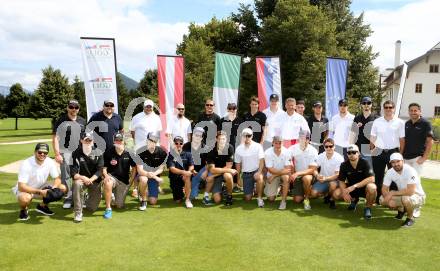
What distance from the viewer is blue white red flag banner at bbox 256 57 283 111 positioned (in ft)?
41.2

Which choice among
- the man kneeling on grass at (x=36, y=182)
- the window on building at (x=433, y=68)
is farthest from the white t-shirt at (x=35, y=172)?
the window on building at (x=433, y=68)

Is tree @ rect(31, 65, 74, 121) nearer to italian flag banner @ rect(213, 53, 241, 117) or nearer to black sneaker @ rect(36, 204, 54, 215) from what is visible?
italian flag banner @ rect(213, 53, 241, 117)

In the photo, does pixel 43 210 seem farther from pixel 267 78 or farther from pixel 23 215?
pixel 267 78

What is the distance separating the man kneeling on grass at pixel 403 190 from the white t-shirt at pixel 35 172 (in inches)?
248

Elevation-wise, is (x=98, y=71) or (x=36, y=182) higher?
(x=98, y=71)

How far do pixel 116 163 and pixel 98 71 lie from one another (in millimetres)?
3575

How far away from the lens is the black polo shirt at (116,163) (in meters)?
8.18

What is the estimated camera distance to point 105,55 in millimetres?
10734

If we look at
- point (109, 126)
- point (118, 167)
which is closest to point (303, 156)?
point (118, 167)

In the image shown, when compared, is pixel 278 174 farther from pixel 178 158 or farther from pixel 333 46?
Answer: pixel 333 46

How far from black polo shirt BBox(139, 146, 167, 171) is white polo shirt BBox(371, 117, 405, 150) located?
467 centimetres

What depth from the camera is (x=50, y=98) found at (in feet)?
139

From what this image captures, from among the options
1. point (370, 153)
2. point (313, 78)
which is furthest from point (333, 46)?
point (370, 153)

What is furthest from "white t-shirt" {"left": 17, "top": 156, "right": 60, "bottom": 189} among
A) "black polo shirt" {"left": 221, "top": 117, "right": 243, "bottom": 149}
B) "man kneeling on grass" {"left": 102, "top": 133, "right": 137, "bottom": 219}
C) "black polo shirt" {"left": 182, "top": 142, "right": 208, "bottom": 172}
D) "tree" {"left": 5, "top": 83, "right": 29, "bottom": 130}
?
"tree" {"left": 5, "top": 83, "right": 29, "bottom": 130}
